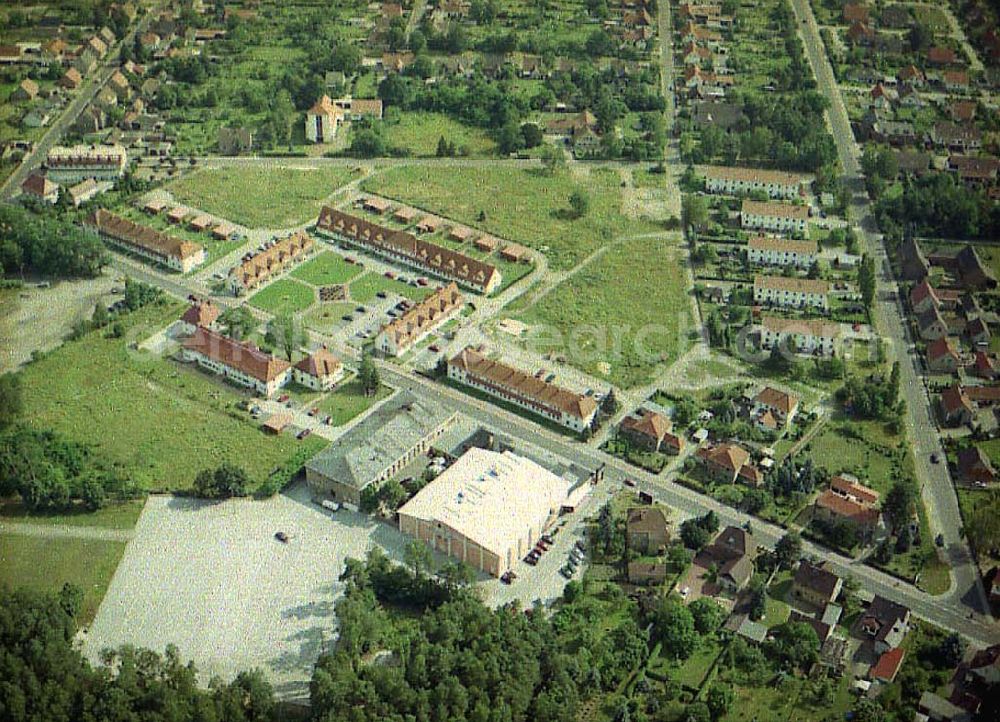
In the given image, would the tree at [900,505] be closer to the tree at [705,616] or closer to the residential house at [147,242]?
the tree at [705,616]

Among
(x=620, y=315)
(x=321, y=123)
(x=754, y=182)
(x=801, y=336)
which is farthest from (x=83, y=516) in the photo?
(x=754, y=182)

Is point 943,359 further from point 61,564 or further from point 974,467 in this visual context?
point 61,564

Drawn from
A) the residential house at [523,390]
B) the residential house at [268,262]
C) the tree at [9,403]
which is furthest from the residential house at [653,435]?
the tree at [9,403]

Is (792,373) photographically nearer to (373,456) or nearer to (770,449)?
(770,449)

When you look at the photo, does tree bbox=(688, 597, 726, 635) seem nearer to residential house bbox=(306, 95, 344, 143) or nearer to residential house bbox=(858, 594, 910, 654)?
residential house bbox=(858, 594, 910, 654)

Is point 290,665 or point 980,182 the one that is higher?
point 980,182

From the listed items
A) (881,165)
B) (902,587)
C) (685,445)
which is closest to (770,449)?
(685,445)
